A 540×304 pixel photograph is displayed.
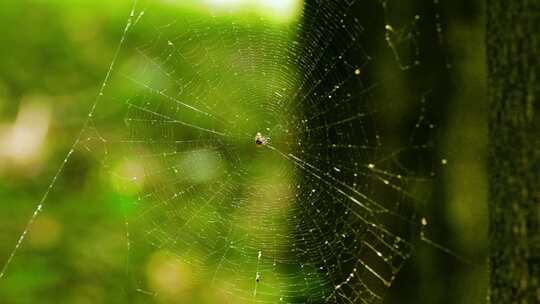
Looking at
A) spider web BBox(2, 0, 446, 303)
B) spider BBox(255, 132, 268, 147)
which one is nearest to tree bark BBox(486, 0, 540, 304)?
spider web BBox(2, 0, 446, 303)

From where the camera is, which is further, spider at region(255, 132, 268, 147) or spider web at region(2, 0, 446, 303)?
spider at region(255, 132, 268, 147)

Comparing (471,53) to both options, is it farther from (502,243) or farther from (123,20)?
(123,20)

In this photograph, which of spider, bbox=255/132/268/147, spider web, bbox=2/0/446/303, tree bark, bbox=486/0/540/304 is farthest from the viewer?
spider, bbox=255/132/268/147

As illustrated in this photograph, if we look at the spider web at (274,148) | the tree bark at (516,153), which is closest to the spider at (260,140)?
the spider web at (274,148)

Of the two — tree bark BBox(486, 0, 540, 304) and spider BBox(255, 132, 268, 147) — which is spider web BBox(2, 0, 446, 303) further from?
tree bark BBox(486, 0, 540, 304)

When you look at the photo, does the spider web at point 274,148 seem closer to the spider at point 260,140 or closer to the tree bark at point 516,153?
the spider at point 260,140

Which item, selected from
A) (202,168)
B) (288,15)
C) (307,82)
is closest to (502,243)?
(307,82)
